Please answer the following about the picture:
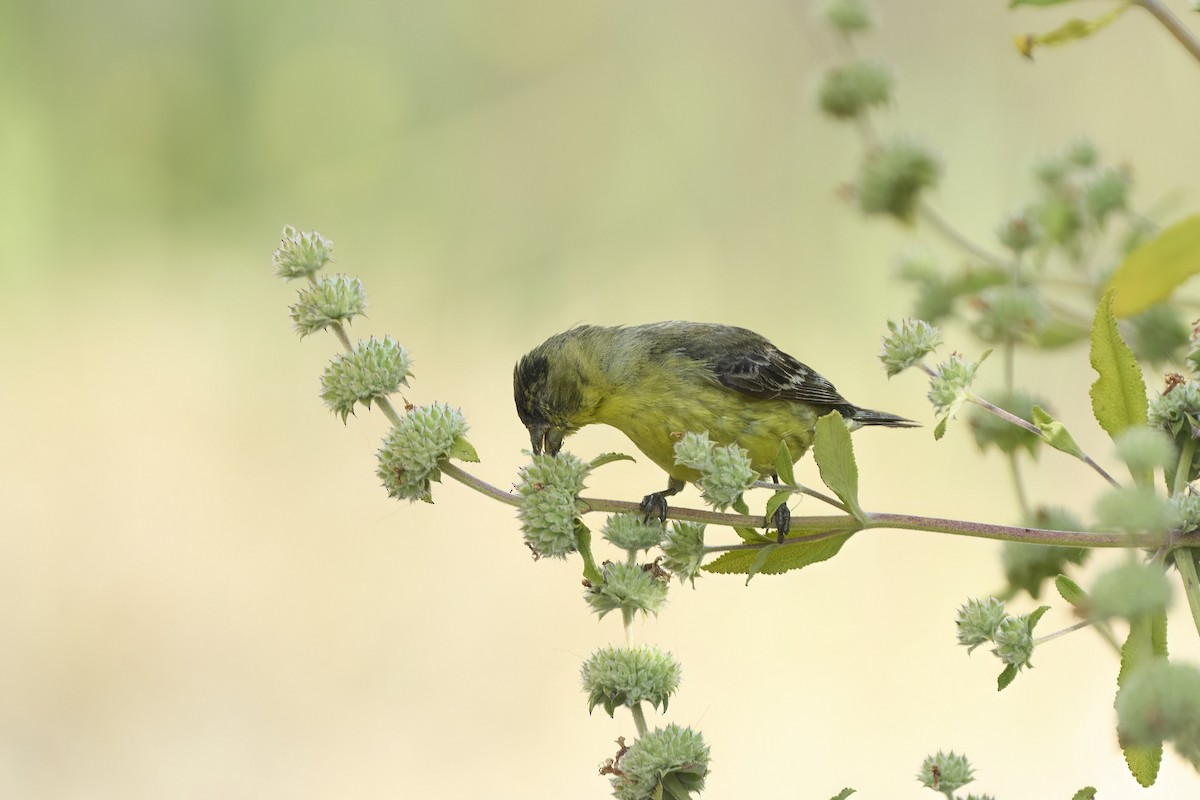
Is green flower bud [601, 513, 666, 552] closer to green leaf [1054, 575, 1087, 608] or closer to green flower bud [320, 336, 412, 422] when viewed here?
green flower bud [320, 336, 412, 422]

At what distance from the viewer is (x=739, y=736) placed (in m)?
4.30

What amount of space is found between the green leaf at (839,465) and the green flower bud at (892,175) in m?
0.86

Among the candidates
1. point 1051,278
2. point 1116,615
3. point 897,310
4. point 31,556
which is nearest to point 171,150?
point 31,556

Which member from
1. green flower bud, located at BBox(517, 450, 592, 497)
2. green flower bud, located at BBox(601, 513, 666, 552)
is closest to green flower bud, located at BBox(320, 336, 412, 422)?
green flower bud, located at BBox(517, 450, 592, 497)

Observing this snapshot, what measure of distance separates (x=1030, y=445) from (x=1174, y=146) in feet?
9.60

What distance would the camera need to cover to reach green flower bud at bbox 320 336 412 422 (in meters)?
1.41

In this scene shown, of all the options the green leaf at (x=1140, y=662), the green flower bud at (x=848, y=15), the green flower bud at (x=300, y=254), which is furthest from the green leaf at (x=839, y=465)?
the green flower bud at (x=848, y=15)

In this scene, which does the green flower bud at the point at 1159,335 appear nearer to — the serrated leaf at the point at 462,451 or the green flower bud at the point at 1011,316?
the green flower bud at the point at 1011,316

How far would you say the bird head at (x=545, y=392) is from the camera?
268 cm

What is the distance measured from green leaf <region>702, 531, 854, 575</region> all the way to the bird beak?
4.28 feet

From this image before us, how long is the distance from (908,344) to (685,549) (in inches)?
14.2

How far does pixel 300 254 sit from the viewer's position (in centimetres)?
143

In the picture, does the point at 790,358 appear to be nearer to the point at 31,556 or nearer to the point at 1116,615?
the point at 1116,615

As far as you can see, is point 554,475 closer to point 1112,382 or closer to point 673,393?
point 1112,382
